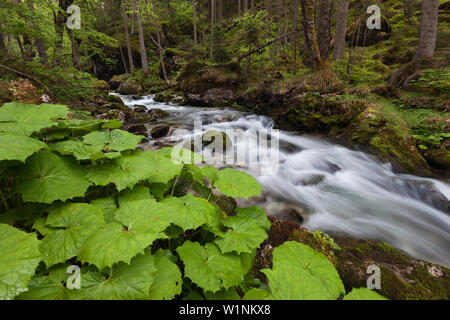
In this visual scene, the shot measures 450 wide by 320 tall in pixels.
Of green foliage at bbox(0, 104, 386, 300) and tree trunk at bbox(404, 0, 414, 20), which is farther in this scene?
tree trunk at bbox(404, 0, 414, 20)

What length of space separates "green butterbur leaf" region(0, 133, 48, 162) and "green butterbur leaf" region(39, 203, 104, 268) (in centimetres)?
37

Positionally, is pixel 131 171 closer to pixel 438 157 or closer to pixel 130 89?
pixel 438 157

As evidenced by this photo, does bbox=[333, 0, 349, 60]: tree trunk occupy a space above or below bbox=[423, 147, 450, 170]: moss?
above

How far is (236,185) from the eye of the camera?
1.88 m

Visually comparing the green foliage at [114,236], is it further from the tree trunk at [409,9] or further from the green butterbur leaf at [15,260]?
the tree trunk at [409,9]

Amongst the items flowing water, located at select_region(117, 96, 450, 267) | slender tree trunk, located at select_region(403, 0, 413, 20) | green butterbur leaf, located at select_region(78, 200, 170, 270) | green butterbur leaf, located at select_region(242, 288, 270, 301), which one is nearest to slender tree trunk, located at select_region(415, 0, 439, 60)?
flowing water, located at select_region(117, 96, 450, 267)

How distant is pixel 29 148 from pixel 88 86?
630cm

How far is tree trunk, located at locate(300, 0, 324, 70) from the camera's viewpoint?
731 centimetres

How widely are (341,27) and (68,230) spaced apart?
13.9 meters

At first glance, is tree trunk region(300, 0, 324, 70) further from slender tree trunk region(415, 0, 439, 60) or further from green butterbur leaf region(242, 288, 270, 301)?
green butterbur leaf region(242, 288, 270, 301)

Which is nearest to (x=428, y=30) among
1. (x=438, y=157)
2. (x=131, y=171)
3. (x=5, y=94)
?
(x=438, y=157)

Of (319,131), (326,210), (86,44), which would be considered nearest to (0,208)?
(326,210)

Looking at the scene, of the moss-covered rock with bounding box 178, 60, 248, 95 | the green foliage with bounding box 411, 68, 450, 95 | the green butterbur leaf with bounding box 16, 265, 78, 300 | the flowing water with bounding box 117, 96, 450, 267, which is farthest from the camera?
the moss-covered rock with bounding box 178, 60, 248, 95

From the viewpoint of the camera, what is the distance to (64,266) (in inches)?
42.1
